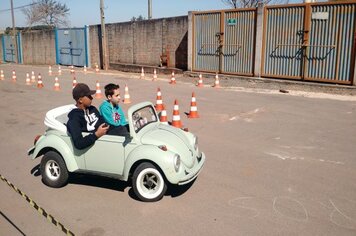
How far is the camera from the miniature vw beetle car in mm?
4793

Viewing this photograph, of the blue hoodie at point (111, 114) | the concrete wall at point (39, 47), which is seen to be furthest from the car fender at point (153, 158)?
the concrete wall at point (39, 47)

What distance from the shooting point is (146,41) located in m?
24.6

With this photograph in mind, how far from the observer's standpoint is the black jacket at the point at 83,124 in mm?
5027

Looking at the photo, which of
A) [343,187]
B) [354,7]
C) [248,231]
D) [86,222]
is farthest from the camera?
[354,7]

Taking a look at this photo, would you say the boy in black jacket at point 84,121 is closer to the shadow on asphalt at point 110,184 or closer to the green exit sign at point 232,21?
the shadow on asphalt at point 110,184

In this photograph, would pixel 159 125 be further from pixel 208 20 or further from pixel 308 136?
pixel 208 20

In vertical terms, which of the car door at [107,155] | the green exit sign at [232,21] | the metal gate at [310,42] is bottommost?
the car door at [107,155]

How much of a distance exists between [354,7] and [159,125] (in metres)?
11.3

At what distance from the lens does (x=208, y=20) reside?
742 inches

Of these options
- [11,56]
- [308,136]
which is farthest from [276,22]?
[11,56]

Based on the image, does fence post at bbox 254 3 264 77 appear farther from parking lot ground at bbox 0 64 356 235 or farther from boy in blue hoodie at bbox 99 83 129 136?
boy in blue hoodie at bbox 99 83 129 136

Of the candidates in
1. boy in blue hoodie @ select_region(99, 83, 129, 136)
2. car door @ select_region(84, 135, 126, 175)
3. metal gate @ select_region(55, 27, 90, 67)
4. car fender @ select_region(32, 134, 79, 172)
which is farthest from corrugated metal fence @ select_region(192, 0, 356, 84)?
metal gate @ select_region(55, 27, 90, 67)

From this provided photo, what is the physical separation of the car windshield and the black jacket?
1.93 ft

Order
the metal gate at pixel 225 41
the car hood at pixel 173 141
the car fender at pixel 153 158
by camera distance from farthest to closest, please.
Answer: the metal gate at pixel 225 41
the car hood at pixel 173 141
the car fender at pixel 153 158
